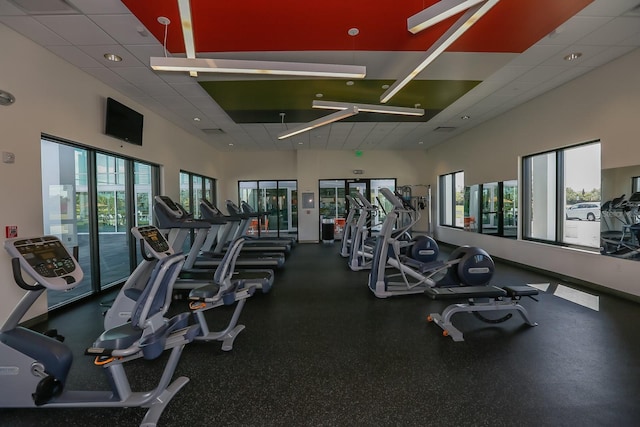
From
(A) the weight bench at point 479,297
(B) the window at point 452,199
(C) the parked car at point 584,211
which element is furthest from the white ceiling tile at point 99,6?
(B) the window at point 452,199

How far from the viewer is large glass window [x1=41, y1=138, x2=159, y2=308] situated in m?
4.03

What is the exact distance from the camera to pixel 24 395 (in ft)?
6.34

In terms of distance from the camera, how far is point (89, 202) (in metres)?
4.55

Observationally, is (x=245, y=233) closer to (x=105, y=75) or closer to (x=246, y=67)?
(x=105, y=75)

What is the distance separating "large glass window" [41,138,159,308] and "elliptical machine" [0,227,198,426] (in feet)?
5.83

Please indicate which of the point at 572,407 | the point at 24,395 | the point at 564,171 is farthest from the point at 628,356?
the point at 24,395

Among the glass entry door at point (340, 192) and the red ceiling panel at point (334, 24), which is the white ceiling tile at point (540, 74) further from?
the glass entry door at point (340, 192)

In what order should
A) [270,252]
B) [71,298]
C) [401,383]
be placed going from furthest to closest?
[270,252] → [71,298] → [401,383]

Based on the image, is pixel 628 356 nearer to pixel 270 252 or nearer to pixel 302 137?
pixel 270 252

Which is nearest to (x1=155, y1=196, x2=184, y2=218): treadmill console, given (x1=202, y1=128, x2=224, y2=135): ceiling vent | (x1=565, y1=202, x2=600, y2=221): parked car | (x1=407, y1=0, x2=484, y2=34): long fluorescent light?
A: (x1=407, y1=0, x2=484, y2=34): long fluorescent light

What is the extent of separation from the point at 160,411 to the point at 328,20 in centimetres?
361

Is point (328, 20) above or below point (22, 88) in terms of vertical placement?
above

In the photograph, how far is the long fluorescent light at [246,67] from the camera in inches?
117

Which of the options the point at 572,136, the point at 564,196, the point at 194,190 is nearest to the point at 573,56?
the point at 572,136
